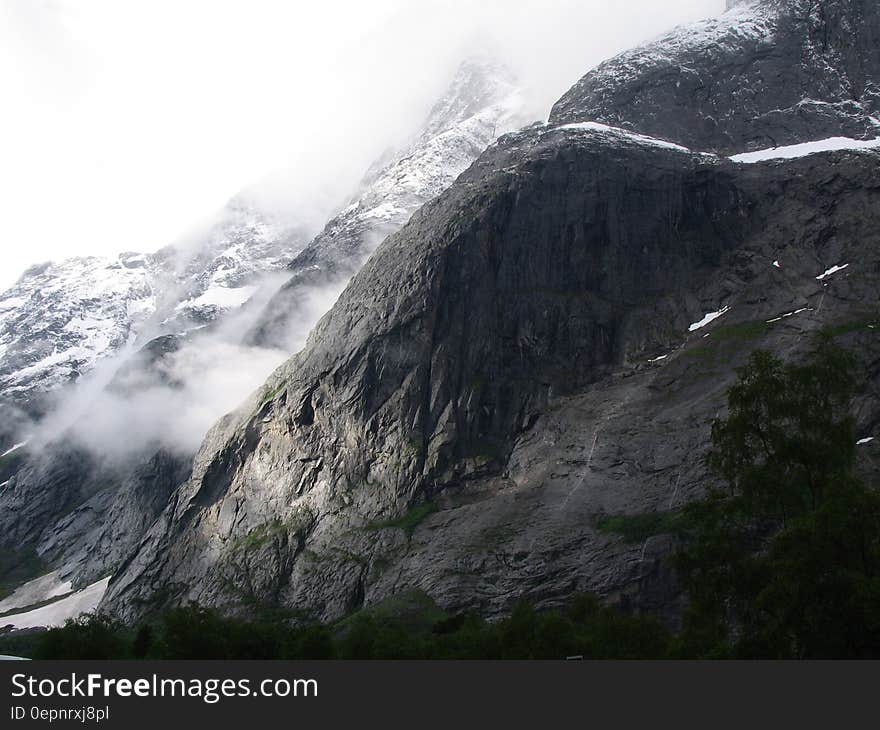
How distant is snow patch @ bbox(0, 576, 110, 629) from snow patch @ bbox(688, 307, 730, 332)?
10367cm

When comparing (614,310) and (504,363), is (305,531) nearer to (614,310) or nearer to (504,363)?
(504,363)

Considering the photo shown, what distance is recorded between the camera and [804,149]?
145500 mm

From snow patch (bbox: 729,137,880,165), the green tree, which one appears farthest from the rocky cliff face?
the green tree

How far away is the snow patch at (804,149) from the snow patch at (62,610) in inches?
4961

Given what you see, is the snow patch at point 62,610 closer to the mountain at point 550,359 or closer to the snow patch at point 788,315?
the mountain at point 550,359

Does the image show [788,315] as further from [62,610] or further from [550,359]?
[62,610]

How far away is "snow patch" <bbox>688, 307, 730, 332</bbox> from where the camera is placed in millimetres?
121800

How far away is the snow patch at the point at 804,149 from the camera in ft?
467

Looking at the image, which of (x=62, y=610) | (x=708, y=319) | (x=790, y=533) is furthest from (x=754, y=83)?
(x=62, y=610)

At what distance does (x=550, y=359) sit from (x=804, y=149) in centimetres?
5720

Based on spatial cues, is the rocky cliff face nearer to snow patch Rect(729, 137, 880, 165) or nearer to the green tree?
snow patch Rect(729, 137, 880, 165)

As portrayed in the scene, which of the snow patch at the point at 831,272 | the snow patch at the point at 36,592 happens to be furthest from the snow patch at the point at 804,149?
the snow patch at the point at 36,592

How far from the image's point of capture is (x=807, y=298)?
11425 centimetres

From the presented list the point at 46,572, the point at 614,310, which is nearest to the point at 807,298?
the point at 614,310
